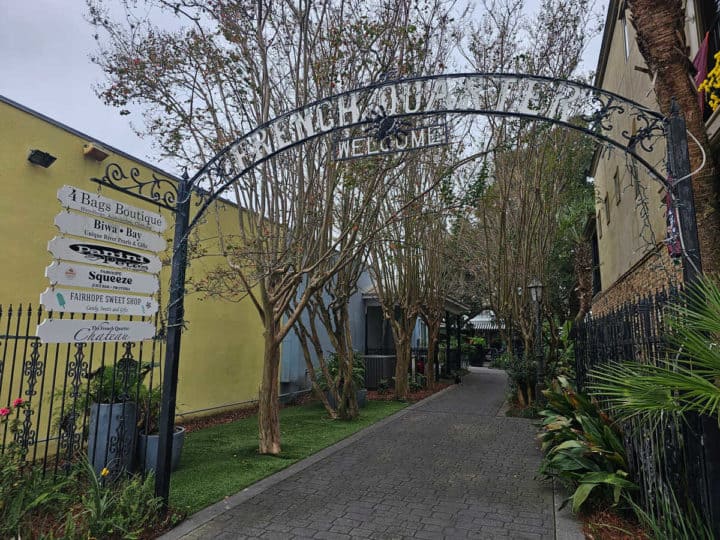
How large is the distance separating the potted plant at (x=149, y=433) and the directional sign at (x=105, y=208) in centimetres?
208

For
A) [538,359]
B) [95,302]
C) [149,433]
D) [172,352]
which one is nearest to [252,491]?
[149,433]

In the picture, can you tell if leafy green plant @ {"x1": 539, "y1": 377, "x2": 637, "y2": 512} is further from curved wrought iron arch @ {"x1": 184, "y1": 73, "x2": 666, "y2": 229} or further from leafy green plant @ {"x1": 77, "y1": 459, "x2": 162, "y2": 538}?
leafy green plant @ {"x1": 77, "y1": 459, "x2": 162, "y2": 538}

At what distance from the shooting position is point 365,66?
7281 mm

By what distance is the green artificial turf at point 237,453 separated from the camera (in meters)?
5.64

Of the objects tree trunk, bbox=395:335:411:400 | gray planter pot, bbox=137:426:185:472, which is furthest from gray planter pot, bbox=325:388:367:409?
gray planter pot, bbox=137:426:185:472

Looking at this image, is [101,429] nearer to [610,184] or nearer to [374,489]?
[374,489]

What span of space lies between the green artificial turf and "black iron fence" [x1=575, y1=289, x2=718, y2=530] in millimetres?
4391

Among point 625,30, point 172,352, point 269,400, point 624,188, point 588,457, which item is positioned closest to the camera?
point 172,352

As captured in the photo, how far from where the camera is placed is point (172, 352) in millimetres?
5000

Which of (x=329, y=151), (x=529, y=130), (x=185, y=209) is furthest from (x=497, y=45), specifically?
(x=185, y=209)

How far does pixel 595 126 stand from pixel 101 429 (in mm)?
6184

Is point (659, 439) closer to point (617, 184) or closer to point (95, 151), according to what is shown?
point (95, 151)

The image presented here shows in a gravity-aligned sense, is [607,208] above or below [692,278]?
above

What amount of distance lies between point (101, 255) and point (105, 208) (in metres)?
0.49
